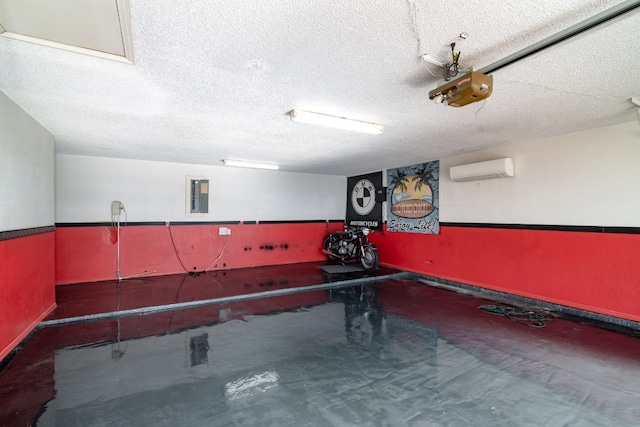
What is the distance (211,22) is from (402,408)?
108 inches

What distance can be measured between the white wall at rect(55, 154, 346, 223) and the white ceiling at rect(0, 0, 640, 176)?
1566 millimetres

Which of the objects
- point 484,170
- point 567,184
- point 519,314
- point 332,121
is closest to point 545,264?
point 519,314

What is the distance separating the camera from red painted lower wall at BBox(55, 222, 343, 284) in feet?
17.7

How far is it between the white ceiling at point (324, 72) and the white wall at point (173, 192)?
1.57 meters

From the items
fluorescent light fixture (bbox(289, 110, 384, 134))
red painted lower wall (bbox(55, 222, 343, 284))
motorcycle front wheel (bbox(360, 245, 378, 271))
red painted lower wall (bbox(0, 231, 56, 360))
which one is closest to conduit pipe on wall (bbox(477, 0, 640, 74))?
fluorescent light fixture (bbox(289, 110, 384, 134))

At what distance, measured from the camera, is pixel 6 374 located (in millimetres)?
2408

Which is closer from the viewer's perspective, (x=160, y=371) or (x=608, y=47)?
(x=608, y=47)

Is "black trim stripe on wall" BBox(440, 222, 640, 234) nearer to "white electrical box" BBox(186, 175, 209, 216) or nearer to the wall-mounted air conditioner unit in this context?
the wall-mounted air conditioner unit

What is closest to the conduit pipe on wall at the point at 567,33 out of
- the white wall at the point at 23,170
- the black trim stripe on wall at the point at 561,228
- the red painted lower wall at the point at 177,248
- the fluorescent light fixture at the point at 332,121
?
the fluorescent light fixture at the point at 332,121

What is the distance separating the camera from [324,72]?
2266 mm

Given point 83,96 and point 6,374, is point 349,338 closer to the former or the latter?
point 6,374

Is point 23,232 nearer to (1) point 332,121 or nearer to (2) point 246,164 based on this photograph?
(1) point 332,121

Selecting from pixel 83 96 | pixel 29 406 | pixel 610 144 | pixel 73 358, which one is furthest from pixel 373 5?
pixel 610 144

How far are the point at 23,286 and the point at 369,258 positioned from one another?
558cm
